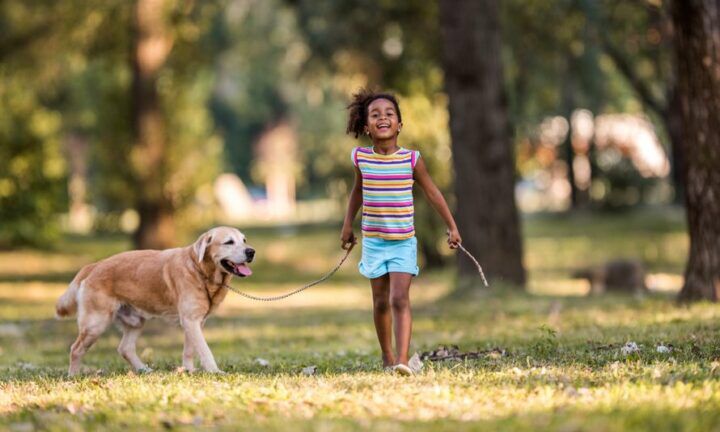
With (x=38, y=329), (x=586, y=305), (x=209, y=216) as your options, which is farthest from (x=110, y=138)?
(x=586, y=305)

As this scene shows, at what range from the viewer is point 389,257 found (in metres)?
8.45

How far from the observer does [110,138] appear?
27.7 m

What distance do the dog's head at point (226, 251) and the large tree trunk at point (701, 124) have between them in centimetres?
638

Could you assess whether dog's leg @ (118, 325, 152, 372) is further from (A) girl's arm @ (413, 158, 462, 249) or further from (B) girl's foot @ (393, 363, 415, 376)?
(A) girl's arm @ (413, 158, 462, 249)

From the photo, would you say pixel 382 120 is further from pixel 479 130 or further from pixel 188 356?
pixel 479 130

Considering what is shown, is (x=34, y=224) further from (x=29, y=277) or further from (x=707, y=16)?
(x=707, y=16)

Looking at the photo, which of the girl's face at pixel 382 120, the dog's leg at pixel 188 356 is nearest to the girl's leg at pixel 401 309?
the girl's face at pixel 382 120

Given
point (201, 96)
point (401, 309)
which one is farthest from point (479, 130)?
point (201, 96)

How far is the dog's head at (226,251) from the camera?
8.95m

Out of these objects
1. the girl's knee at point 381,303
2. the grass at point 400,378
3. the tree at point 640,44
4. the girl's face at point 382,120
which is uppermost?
the tree at point 640,44

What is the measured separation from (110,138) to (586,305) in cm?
1505

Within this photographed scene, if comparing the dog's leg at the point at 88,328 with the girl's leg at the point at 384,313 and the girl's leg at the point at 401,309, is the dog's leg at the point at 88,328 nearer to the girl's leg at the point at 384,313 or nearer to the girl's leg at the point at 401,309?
the girl's leg at the point at 384,313

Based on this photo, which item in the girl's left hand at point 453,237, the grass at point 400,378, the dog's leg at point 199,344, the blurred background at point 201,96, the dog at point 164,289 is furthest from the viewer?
the blurred background at point 201,96

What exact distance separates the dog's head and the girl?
3.17 feet
